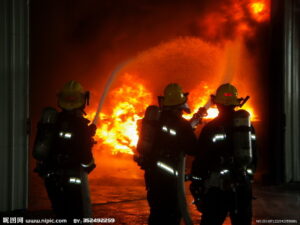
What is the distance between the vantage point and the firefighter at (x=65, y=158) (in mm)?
4348

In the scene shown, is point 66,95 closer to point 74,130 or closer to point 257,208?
point 74,130

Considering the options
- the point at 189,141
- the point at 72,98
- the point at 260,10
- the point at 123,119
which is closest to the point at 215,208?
the point at 189,141

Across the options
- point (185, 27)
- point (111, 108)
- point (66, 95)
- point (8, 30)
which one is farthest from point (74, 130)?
point (185, 27)

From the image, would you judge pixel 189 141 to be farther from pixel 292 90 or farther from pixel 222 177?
pixel 292 90

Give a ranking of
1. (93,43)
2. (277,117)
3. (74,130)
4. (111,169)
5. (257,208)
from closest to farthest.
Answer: (74,130) → (257,208) → (277,117) → (111,169) → (93,43)

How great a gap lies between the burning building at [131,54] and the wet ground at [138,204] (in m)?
1.55

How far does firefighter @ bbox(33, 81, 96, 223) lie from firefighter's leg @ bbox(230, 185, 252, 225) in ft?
4.62

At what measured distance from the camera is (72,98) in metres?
4.57

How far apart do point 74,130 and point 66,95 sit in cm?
42

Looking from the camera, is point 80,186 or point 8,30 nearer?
point 80,186

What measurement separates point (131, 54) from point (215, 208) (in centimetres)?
929

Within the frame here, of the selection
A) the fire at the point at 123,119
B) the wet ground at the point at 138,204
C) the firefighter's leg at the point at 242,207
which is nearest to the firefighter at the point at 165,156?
the firefighter's leg at the point at 242,207

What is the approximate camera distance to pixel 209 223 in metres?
4.57

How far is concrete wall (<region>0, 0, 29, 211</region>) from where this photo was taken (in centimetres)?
636
